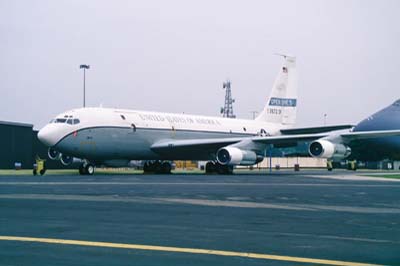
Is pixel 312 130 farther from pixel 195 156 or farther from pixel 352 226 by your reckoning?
pixel 352 226

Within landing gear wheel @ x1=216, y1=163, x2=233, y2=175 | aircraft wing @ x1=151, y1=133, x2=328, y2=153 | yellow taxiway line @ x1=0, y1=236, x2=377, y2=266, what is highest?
aircraft wing @ x1=151, y1=133, x2=328, y2=153

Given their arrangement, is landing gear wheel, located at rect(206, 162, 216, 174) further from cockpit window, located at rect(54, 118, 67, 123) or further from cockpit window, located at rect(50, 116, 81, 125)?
cockpit window, located at rect(54, 118, 67, 123)

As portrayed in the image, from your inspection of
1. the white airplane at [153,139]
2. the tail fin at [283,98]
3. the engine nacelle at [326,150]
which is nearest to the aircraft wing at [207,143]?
the white airplane at [153,139]

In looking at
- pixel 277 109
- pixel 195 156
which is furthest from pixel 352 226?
pixel 277 109

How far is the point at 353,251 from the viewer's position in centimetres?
771

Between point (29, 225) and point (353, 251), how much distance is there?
533 cm

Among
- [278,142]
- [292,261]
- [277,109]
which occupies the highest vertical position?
[277,109]

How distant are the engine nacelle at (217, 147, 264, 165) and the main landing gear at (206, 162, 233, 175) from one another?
2.35 metres

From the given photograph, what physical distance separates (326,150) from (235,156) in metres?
5.58

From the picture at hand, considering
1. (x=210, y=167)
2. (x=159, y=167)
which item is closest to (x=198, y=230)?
(x=159, y=167)

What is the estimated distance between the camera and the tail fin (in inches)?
2003

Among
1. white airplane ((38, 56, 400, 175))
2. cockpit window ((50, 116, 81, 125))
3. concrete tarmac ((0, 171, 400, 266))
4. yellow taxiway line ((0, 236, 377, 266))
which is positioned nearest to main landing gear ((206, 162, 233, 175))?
white airplane ((38, 56, 400, 175))

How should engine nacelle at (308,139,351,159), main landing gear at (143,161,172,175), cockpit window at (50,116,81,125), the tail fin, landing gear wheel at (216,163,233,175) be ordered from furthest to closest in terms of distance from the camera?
the tail fin < main landing gear at (143,161,172,175) < landing gear wheel at (216,163,233,175) < engine nacelle at (308,139,351,159) < cockpit window at (50,116,81,125)

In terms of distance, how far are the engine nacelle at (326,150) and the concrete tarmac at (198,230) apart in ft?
66.8
